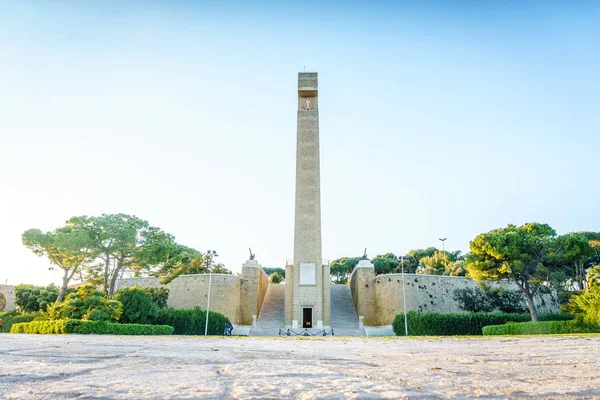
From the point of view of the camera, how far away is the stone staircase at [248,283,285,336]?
27938 mm

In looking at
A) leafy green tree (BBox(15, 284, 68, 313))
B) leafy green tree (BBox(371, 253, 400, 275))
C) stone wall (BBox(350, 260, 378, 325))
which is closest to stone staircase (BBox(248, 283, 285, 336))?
stone wall (BBox(350, 260, 378, 325))

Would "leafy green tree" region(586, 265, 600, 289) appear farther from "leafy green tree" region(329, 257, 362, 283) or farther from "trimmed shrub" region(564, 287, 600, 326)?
"leafy green tree" region(329, 257, 362, 283)

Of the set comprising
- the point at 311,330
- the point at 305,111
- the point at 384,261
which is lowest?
the point at 311,330

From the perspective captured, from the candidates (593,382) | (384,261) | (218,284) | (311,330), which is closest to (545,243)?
(311,330)

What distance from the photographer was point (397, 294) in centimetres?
3005

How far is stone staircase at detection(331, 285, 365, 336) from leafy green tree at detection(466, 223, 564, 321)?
29.0 ft

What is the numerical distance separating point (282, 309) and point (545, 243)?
19.6m

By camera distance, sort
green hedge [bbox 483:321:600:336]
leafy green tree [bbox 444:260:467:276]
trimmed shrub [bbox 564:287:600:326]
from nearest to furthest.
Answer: trimmed shrub [bbox 564:287:600:326], green hedge [bbox 483:321:600:336], leafy green tree [bbox 444:260:467:276]

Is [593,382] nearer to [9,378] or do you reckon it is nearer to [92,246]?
[9,378]

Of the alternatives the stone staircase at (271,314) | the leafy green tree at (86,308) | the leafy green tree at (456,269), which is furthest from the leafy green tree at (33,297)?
the leafy green tree at (456,269)

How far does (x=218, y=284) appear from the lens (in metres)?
30.5

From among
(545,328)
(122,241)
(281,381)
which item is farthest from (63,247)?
(281,381)

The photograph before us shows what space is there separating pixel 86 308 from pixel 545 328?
17.1 meters

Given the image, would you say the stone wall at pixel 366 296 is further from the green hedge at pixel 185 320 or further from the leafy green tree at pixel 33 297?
the leafy green tree at pixel 33 297
